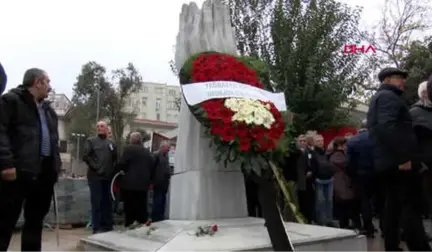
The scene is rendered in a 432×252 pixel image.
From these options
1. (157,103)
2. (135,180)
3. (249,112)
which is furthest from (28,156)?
(157,103)

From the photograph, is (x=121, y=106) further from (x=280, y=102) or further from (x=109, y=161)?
(x=280, y=102)

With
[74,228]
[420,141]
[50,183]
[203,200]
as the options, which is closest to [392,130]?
[420,141]

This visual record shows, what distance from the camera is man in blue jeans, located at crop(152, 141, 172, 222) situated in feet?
33.5

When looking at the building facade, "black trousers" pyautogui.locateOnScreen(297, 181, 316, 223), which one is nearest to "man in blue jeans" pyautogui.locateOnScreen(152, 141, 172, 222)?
"black trousers" pyautogui.locateOnScreen(297, 181, 316, 223)

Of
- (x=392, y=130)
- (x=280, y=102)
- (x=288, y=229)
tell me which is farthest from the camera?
(x=280, y=102)

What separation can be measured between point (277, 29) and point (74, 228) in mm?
12016

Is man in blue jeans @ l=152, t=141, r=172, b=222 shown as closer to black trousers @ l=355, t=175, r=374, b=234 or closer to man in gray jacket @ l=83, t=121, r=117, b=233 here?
man in gray jacket @ l=83, t=121, r=117, b=233

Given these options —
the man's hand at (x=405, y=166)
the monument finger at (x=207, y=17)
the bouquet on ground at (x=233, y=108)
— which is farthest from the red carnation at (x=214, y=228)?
the monument finger at (x=207, y=17)

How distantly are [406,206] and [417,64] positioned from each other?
2080 cm

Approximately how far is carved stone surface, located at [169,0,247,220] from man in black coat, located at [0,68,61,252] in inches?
49.5

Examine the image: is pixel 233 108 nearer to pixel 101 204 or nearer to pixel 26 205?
pixel 26 205

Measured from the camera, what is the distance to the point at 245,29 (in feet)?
70.4

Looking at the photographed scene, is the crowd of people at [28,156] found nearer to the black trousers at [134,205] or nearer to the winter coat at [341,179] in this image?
the black trousers at [134,205]

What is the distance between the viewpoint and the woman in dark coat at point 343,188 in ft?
31.2
